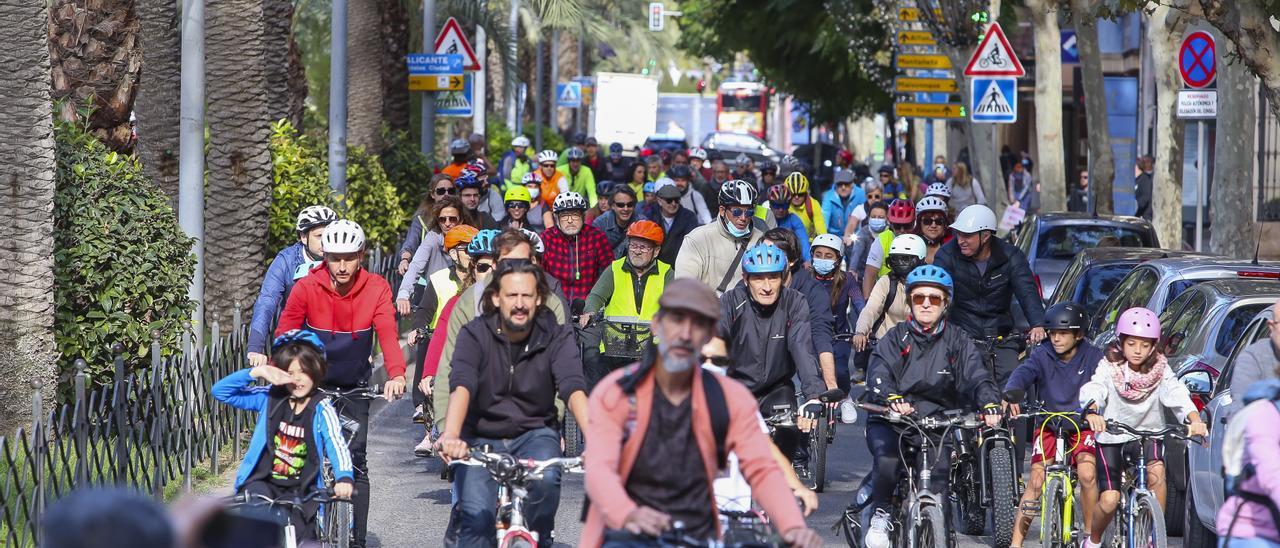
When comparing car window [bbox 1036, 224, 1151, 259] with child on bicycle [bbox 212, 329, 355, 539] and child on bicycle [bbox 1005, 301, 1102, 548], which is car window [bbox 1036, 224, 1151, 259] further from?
child on bicycle [bbox 212, 329, 355, 539]

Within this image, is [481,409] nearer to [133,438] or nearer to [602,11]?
[133,438]

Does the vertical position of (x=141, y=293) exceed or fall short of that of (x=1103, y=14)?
it falls short

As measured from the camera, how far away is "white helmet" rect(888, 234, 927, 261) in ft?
39.2

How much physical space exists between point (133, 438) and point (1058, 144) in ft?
69.6

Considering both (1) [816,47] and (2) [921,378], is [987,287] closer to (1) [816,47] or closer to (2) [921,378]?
(2) [921,378]

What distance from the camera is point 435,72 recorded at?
2445 centimetres

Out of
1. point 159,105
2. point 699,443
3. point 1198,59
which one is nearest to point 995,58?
point 1198,59

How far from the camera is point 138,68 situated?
14422 mm

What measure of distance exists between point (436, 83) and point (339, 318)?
15.9 metres

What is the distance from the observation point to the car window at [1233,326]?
31.9 ft

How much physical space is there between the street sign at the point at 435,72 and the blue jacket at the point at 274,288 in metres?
13.7

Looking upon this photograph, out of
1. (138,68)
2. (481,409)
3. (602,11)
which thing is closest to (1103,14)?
(138,68)

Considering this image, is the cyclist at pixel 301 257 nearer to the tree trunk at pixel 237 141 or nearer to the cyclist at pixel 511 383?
the cyclist at pixel 511 383

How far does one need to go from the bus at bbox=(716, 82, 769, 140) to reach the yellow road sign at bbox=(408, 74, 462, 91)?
59.3m
